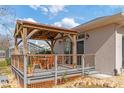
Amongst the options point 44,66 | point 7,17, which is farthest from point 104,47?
point 7,17

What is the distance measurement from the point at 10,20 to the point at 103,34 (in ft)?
34.9

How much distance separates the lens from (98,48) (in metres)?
9.96

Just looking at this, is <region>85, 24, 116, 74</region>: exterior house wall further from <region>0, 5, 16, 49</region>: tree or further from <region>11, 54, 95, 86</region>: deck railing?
<region>0, 5, 16, 49</region>: tree

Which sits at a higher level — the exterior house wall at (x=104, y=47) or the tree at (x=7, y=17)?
the tree at (x=7, y=17)

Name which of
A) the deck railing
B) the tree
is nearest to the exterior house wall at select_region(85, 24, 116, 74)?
the deck railing

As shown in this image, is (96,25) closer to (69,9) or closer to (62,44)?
(62,44)

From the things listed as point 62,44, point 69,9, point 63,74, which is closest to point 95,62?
point 63,74

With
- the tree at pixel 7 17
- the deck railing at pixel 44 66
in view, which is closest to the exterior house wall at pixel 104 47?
the deck railing at pixel 44 66

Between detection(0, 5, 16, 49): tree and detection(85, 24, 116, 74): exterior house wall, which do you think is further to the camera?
detection(0, 5, 16, 49): tree

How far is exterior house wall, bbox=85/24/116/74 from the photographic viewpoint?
8.97m

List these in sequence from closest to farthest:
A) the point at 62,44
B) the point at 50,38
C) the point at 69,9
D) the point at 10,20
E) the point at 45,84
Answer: the point at 45,84 → the point at 50,38 → the point at 62,44 → the point at 10,20 → the point at 69,9

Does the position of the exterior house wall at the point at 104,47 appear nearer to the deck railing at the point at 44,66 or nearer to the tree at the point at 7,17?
the deck railing at the point at 44,66

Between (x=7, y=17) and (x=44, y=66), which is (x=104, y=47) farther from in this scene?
(x=7, y=17)

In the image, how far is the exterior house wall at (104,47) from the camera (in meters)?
8.97
